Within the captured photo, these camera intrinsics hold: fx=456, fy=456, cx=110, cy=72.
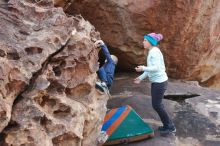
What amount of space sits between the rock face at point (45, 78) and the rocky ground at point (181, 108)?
158 cm

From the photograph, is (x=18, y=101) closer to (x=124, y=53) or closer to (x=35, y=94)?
(x=35, y=94)

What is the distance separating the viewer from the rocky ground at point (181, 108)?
6938 millimetres

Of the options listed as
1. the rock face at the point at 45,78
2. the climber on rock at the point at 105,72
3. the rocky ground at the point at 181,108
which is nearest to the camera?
the rock face at the point at 45,78

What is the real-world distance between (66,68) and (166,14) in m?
4.69

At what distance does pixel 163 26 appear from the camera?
9.39 m

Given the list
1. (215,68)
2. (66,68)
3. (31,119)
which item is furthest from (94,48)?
(215,68)

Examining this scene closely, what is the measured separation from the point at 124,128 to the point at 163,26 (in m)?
3.57

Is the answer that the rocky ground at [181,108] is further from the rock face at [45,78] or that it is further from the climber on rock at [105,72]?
the rock face at [45,78]

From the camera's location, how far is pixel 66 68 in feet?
16.4

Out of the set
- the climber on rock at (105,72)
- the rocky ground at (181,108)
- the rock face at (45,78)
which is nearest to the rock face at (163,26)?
the rocky ground at (181,108)

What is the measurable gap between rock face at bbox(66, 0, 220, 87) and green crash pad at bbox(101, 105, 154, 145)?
3208 mm

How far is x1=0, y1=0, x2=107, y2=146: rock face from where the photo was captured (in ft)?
13.8

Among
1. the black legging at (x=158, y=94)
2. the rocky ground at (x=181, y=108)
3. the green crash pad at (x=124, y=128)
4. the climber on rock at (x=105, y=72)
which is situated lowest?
the rocky ground at (x=181, y=108)

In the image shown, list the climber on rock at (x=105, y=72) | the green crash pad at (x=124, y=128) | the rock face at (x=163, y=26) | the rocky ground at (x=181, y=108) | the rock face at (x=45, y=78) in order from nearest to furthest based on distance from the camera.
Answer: the rock face at (x=45, y=78) → the climber on rock at (x=105, y=72) → the green crash pad at (x=124, y=128) → the rocky ground at (x=181, y=108) → the rock face at (x=163, y=26)
